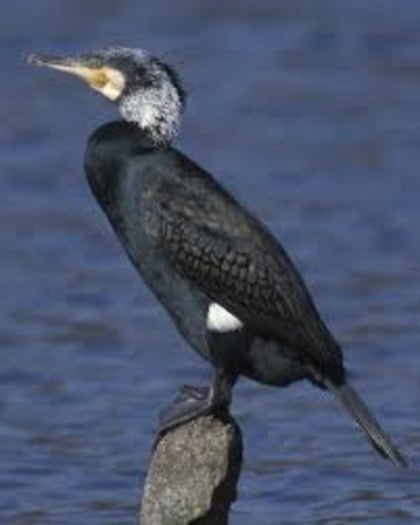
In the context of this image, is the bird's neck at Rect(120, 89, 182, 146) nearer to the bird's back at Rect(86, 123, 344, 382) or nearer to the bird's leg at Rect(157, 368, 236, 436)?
the bird's back at Rect(86, 123, 344, 382)

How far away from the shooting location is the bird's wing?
339 inches

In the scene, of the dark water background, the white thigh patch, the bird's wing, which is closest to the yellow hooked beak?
the bird's wing

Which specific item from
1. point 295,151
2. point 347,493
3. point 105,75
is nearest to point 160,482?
point 105,75

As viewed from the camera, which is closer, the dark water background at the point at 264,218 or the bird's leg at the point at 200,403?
the bird's leg at the point at 200,403

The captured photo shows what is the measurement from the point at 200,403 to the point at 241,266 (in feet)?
1.27

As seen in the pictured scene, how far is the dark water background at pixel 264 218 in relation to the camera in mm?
11273

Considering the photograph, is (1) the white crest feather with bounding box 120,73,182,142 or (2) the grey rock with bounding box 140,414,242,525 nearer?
(2) the grey rock with bounding box 140,414,242,525

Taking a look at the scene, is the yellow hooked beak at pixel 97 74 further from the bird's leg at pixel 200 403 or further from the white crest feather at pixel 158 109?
the bird's leg at pixel 200 403

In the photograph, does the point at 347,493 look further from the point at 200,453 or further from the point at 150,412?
the point at 200,453

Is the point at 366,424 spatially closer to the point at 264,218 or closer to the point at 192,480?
the point at 192,480

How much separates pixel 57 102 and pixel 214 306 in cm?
712

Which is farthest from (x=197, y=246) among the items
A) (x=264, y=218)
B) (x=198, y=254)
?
(x=264, y=218)

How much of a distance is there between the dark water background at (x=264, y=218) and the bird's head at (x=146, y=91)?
7.24 feet

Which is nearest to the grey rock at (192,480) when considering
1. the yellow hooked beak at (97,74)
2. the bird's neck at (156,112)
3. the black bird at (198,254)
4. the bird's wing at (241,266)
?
the black bird at (198,254)
